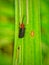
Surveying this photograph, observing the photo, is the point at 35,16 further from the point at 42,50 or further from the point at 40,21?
the point at 42,50

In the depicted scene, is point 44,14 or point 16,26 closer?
point 16,26

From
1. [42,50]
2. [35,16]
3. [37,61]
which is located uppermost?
[35,16]

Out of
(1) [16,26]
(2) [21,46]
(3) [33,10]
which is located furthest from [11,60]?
(3) [33,10]

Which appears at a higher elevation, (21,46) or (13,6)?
(13,6)

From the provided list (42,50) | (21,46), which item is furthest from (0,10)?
(42,50)

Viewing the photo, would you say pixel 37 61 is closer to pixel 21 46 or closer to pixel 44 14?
pixel 21 46

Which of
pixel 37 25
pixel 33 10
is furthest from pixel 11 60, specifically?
pixel 33 10

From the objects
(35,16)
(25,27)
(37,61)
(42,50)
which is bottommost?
(37,61)

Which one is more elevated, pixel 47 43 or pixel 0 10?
pixel 0 10

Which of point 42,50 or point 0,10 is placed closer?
point 0,10
